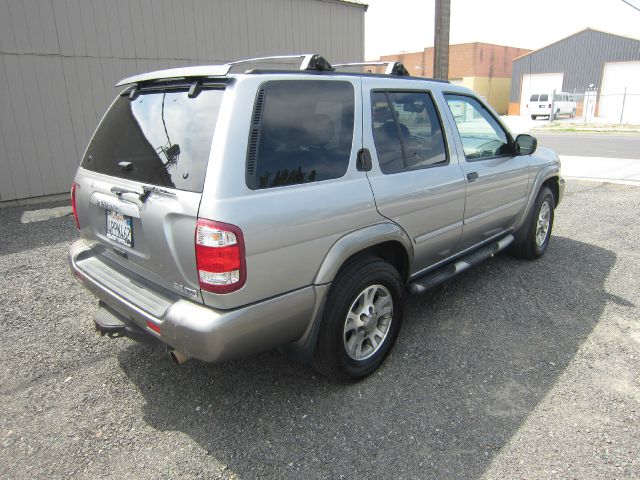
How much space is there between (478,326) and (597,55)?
4148 cm

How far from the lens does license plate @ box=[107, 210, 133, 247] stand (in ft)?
8.43

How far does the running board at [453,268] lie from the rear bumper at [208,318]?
43.3 inches

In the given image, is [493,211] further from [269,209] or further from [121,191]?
[121,191]

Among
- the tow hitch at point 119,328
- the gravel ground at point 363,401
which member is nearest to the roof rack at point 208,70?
the tow hitch at point 119,328

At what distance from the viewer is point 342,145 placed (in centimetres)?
273

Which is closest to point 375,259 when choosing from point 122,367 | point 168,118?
point 168,118

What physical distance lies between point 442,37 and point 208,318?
967 cm

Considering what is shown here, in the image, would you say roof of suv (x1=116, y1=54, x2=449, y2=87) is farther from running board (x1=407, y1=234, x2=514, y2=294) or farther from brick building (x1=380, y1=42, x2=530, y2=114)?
brick building (x1=380, y1=42, x2=530, y2=114)

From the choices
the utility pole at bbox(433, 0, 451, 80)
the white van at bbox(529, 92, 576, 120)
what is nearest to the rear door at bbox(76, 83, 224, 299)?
the utility pole at bbox(433, 0, 451, 80)

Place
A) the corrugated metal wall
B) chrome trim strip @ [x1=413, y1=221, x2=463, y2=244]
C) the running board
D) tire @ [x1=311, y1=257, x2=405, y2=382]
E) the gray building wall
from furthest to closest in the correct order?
the gray building wall < the corrugated metal wall < the running board < chrome trim strip @ [x1=413, y1=221, x2=463, y2=244] < tire @ [x1=311, y1=257, x2=405, y2=382]

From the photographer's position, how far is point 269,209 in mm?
2275

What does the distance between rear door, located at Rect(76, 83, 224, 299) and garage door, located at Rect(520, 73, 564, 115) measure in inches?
1695

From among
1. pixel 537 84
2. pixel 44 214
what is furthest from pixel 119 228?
pixel 537 84

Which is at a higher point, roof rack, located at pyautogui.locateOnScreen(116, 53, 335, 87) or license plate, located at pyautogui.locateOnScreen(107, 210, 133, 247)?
roof rack, located at pyautogui.locateOnScreen(116, 53, 335, 87)
